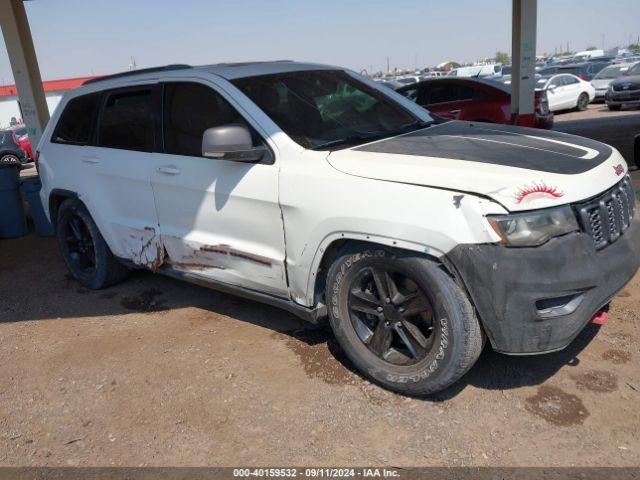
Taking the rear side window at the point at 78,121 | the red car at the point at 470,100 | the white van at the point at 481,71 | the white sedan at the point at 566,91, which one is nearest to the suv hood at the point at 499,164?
A: the rear side window at the point at 78,121

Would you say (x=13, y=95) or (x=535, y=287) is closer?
(x=535, y=287)

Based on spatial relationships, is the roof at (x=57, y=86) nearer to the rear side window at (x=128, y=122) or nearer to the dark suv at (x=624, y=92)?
the dark suv at (x=624, y=92)

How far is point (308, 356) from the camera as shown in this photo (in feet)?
12.5

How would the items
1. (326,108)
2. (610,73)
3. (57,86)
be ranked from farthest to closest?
1. (57,86)
2. (610,73)
3. (326,108)

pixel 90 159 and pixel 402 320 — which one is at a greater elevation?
pixel 90 159

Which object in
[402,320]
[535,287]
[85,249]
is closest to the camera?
[535,287]

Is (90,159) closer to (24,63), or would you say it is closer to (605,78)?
(24,63)

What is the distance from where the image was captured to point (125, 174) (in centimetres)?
439

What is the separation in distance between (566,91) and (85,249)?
18.8 meters

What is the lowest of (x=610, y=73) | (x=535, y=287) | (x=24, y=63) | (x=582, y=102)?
(x=582, y=102)

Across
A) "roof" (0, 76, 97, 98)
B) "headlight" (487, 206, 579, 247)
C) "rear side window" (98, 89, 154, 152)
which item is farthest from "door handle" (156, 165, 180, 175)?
"roof" (0, 76, 97, 98)

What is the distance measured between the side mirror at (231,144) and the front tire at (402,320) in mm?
836

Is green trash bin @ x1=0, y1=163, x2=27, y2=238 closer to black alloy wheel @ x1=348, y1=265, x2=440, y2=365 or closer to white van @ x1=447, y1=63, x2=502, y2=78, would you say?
black alloy wheel @ x1=348, y1=265, x2=440, y2=365

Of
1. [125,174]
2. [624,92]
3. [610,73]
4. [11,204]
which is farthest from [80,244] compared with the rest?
[610,73]
